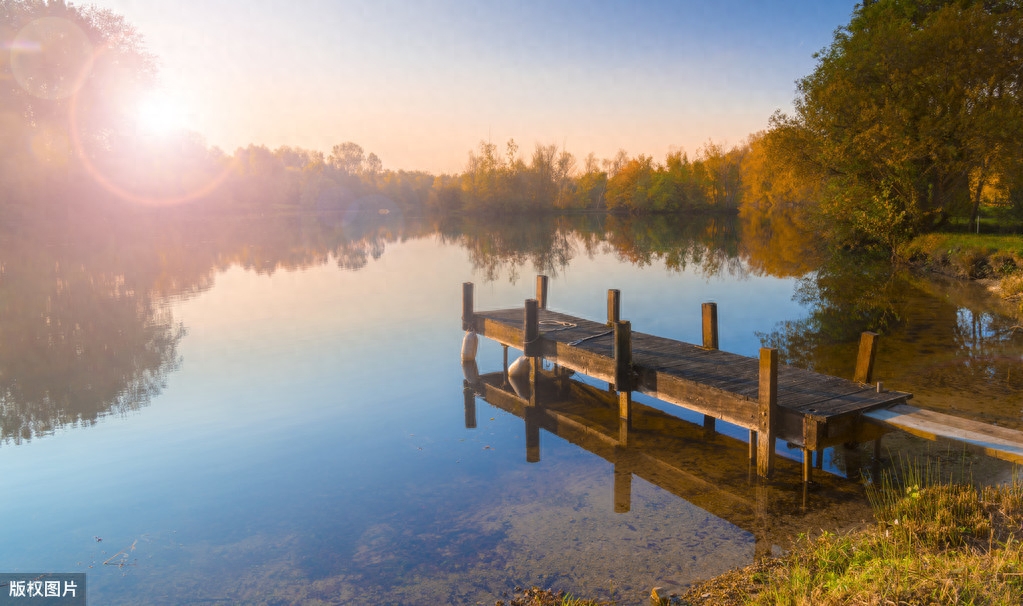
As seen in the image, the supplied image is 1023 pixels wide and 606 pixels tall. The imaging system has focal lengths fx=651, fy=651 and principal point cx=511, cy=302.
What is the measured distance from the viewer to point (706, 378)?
10797mm

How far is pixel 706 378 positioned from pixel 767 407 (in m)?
1.74

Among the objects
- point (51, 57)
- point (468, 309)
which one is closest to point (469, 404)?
point (468, 309)

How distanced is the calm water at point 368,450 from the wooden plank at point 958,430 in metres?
1.11

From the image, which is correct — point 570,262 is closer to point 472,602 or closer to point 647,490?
point 647,490

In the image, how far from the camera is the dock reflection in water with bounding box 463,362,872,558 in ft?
28.1

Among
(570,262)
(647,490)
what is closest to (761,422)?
(647,490)

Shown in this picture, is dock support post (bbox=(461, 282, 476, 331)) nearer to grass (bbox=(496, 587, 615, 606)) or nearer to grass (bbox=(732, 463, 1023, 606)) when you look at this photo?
grass (bbox=(496, 587, 615, 606))

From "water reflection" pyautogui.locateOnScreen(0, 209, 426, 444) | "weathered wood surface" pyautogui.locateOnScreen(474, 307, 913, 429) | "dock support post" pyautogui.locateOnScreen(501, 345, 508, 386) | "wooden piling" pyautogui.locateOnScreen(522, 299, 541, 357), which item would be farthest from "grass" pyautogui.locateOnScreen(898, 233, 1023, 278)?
"water reflection" pyautogui.locateOnScreen(0, 209, 426, 444)

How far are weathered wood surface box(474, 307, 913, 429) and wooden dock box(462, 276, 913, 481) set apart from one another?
0.6 inches

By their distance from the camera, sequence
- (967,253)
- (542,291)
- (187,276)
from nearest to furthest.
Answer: (542,291) → (967,253) → (187,276)

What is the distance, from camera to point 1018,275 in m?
23.8

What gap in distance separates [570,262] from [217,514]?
32.2m

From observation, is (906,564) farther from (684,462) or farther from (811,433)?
(684,462)

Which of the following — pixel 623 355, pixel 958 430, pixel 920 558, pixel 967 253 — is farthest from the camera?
pixel 967 253
